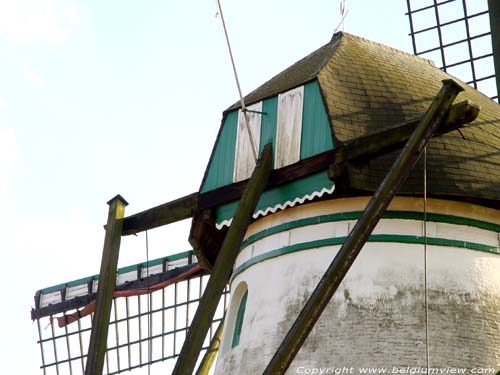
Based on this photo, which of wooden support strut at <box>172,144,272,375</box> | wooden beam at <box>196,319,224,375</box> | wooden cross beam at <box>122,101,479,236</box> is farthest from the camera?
wooden beam at <box>196,319,224,375</box>

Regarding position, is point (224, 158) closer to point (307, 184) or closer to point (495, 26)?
point (307, 184)

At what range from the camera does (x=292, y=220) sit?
14023 mm

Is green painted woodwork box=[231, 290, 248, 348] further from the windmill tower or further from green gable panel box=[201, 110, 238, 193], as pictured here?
green gable panel box=[201, 110, 238, 193]

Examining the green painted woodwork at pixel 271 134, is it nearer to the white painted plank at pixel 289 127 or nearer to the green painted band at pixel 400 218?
the white painted plank at pixel 289 127

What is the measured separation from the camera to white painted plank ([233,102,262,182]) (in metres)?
14.5

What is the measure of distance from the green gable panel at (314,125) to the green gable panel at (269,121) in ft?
1.15

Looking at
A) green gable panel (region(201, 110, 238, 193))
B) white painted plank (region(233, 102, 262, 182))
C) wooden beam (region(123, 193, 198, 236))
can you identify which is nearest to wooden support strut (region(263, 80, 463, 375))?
white painted plank (region(233, 102, 262, 182))

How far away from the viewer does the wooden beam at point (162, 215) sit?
14.9 meters

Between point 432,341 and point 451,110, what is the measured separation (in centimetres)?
209

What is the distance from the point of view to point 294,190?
13859 mm

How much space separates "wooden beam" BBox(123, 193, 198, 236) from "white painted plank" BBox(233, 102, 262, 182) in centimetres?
59

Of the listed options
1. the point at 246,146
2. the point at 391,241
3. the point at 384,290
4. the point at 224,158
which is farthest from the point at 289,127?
the point at 384,290

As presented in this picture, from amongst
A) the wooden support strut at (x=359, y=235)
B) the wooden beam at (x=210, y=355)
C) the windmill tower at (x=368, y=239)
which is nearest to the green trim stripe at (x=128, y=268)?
the wooden beam at (x=210, y=355)

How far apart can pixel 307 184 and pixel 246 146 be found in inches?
46.3
